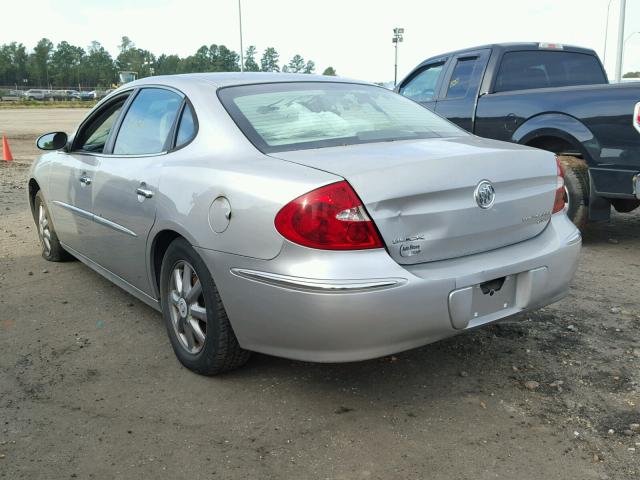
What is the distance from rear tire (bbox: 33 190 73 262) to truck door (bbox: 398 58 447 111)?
13.6ft

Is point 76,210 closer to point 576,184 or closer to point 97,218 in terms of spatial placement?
point 97,218

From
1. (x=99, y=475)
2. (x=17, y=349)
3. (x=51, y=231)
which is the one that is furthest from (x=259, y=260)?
(x=51, y=231)

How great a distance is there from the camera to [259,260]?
2627 millimetres

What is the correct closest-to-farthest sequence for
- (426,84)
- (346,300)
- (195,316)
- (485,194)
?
(346,300) < (485,194) < (195,316) < (426,84)

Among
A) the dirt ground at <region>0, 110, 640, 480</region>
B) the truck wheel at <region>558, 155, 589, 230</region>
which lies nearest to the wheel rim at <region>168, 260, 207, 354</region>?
the dirt ground at <region>0, 110, 640, 480</region>

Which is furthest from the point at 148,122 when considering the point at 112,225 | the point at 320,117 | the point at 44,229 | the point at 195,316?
the point at 44,229

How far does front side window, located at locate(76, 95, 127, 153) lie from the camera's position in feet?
14.0

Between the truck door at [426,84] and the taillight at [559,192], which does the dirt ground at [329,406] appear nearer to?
the taillight at [559,192]

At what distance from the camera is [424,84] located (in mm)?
7613

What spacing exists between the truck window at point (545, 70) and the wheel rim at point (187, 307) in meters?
4.66

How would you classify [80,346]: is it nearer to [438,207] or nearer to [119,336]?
[119,336]

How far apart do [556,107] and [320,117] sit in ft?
11.0

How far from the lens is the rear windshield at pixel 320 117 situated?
3.09 m

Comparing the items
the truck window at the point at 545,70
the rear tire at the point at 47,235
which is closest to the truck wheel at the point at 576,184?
the truck window at the point at 545,70
